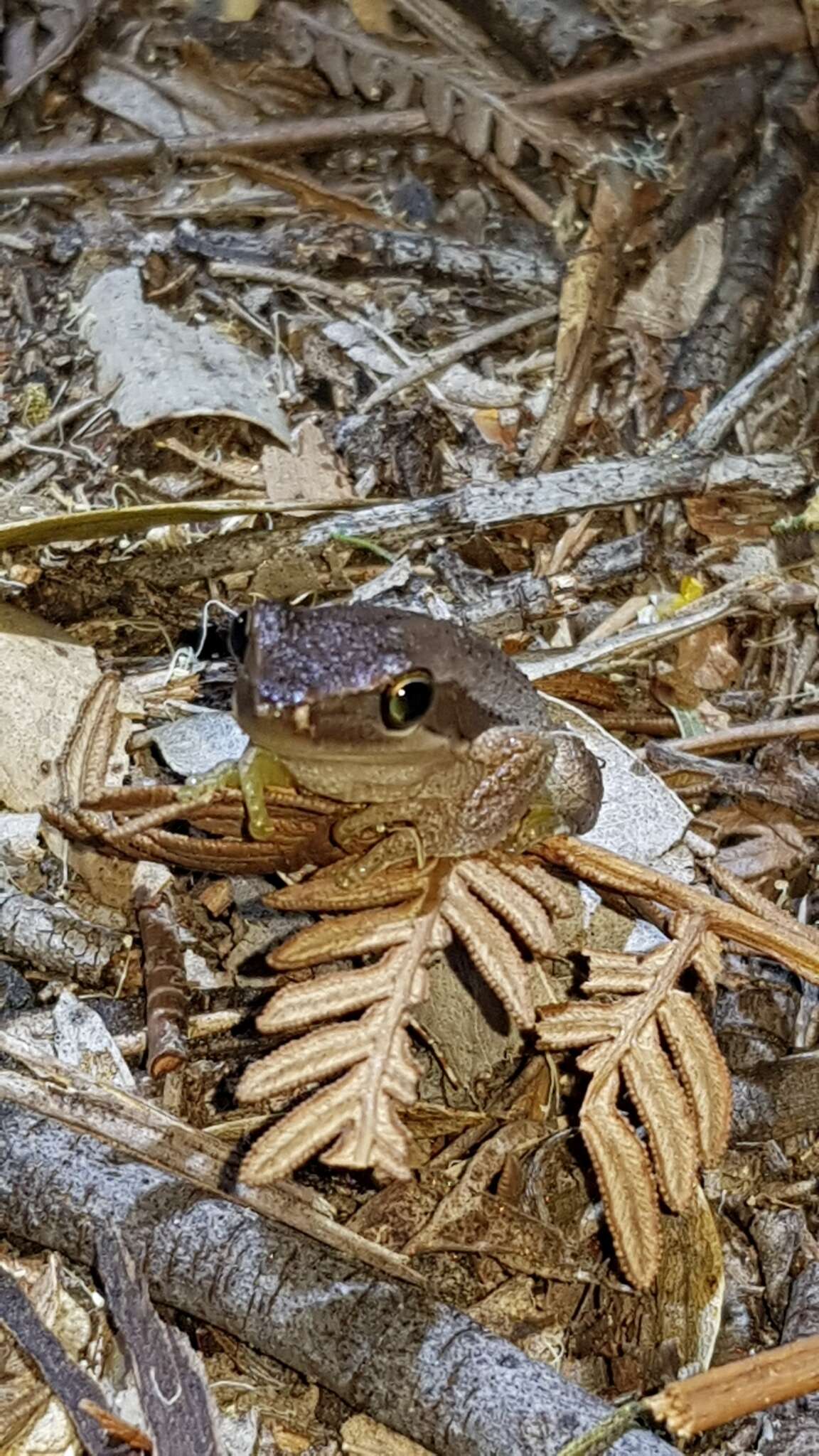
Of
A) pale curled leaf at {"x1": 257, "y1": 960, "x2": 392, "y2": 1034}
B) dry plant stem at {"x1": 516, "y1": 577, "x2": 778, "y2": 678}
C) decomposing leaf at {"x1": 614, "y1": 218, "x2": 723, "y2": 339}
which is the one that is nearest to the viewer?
pale curled leaf at {"x1": 257, "y1": 960, "x2": 392, "y2": 1034}

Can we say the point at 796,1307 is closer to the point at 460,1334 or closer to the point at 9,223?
the point at 460,1334

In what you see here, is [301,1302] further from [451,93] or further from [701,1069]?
[451,93]

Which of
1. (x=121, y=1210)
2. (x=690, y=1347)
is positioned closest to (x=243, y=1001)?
(x=121, y=1210)

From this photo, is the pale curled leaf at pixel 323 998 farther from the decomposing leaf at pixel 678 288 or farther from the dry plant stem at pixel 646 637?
the decomposing leaf at pixel 678 288

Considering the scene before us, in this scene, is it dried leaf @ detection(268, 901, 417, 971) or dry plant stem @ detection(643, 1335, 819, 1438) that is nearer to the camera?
dry plant stem @ detection(643, 1335, 819, 1438)

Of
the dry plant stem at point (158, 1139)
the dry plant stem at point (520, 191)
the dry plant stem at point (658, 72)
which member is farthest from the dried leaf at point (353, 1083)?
the dry plant stem at point (658, 72)

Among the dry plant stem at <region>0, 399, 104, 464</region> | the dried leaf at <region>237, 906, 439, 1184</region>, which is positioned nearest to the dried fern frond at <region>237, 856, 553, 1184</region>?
the dried leaf at <region>237, 906, 439, 1184</region>

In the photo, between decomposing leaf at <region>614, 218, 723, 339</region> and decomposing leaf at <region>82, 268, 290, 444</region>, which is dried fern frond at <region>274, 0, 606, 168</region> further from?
decomposing leaf at <region>82, 268, 290, 444</region>
